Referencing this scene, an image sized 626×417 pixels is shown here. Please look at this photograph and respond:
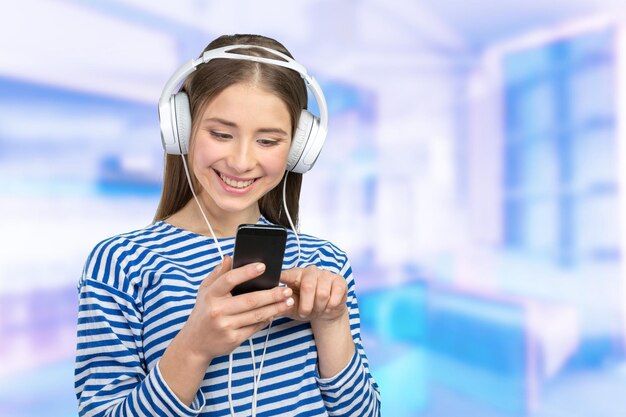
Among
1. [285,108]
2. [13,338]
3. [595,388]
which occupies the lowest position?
[595,388]

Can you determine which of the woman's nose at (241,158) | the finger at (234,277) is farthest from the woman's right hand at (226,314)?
the woman's nose at (241,158)

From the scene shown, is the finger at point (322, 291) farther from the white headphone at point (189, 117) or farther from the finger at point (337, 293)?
the white headphone at point (189, 117)

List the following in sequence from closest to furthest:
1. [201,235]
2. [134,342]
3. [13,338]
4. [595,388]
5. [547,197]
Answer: [134,342] < [201,235] < [13,338] < [595,388] < [547,197]

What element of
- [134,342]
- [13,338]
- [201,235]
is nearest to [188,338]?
[134,342]

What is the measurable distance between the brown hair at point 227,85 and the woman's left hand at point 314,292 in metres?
0.27

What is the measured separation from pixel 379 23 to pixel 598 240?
1.61 metres

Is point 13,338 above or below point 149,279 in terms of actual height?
below

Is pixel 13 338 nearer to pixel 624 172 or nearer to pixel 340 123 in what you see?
pixel 340 123

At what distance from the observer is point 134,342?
0.91 m

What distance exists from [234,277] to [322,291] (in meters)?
0.14

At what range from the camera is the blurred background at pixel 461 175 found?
9.74ft

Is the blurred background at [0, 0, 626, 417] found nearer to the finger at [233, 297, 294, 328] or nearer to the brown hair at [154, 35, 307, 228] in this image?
the brown hair at [154, 35, 307, 228]

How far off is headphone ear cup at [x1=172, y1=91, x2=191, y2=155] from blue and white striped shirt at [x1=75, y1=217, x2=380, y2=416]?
157 mm

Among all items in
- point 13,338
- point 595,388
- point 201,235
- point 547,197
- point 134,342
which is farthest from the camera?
point 547,197
